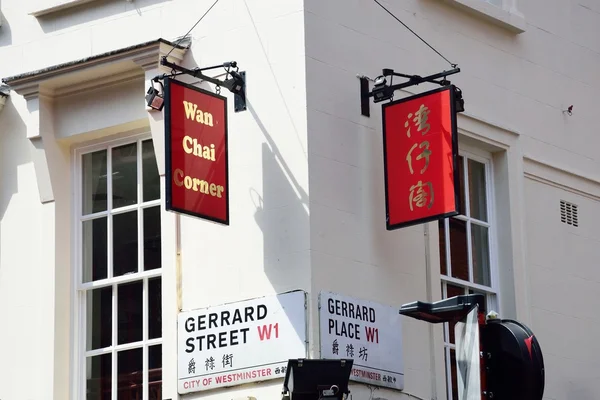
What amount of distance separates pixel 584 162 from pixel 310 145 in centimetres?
411

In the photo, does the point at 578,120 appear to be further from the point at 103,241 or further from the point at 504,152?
the point at 103,241

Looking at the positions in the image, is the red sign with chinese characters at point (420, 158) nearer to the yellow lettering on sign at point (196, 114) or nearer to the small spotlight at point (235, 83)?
the small spotlight at point (235, 83)

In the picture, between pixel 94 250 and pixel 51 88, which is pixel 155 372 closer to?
pixel 94 250

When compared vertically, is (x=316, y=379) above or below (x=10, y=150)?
below

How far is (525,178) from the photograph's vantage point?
14289 millimetres

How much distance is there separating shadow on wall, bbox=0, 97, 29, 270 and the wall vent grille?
17.1ft

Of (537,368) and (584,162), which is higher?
(584,162)

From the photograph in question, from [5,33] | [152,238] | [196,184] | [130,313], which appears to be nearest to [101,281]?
[130,313]

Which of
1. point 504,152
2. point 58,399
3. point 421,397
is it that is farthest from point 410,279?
point 58,399

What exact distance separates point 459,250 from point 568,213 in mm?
1647

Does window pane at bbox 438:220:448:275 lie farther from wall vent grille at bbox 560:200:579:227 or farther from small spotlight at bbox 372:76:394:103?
wall vent grille at bbox 560:200:579:227

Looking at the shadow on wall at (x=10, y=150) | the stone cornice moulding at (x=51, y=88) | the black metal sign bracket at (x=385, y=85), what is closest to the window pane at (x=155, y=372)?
the stone cornice moulding at (x=51, y=88)

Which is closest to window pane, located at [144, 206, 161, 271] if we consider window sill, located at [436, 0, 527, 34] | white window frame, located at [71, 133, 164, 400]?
white window frame, located at [71, 133, 164, 400]

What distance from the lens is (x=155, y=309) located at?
12.8 m
